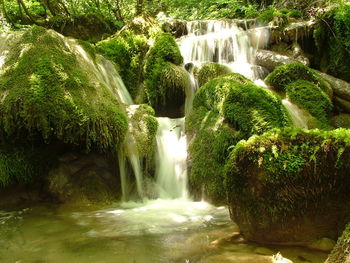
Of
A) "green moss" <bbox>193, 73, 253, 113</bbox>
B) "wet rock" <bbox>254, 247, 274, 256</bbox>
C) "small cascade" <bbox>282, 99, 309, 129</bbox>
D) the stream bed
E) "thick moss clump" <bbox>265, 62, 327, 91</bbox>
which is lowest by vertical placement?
the stream bed

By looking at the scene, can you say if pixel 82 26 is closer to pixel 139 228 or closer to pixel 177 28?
pixel 177 28

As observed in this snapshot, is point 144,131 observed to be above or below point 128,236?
above

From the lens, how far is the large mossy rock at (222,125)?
511 cm

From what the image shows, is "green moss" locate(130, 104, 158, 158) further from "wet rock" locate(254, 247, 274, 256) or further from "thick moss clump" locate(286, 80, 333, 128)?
"thick moss clump" locate(286, 80, 333, 128)

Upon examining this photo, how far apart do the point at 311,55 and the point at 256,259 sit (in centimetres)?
885

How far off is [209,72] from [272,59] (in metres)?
2.34

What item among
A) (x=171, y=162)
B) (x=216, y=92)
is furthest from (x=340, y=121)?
(x=171, y=162)

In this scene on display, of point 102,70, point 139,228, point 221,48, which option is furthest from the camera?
point 221,48

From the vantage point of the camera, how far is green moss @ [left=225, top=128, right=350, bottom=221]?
279cm

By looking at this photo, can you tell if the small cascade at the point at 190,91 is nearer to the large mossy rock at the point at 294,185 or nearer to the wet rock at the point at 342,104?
the wet rock at the point at 342,104

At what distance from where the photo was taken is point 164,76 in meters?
7.82

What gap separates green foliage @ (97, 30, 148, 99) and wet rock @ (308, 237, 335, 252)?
623 centimetres

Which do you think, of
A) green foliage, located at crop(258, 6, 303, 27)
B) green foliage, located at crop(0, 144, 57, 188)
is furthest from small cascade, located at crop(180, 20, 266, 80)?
green foliage, located at crop(0, 144, 57, 188)

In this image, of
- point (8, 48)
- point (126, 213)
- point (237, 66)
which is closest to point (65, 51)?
point (8, 48)
